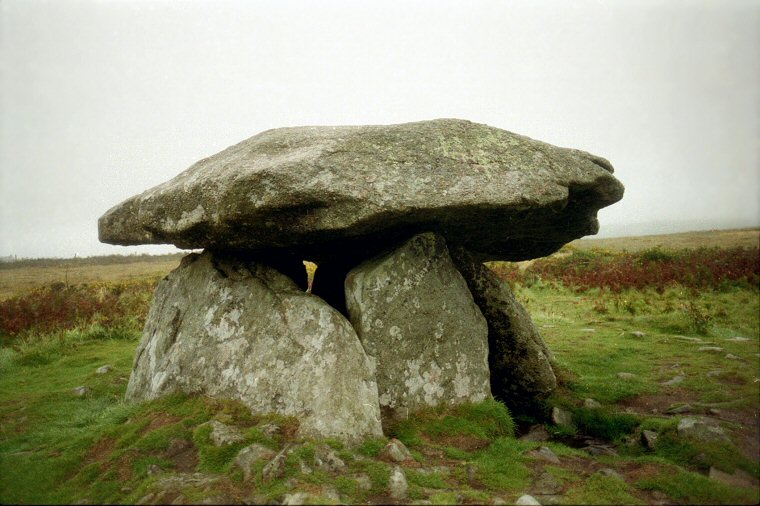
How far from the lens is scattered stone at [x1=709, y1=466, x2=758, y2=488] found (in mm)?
5086

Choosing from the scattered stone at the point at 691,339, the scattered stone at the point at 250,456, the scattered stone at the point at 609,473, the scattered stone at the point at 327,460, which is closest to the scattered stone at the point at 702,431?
the scattered stone at the point at 609,473

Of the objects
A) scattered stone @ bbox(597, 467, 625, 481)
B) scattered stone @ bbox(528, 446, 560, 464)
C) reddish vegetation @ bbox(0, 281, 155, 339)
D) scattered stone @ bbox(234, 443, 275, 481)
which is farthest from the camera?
reddish vegetation @ bbox(0, 281, 155, 339)

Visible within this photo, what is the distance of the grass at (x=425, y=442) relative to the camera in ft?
15.4

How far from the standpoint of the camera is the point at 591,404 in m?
8.05

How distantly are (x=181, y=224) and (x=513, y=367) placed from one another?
624 cm

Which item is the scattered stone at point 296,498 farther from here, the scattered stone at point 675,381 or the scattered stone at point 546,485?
the scattered stone at point 675,381

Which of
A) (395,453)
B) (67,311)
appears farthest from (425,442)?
(67,311)

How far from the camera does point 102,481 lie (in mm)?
4820

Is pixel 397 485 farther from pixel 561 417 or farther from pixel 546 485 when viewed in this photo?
pixel 561 417

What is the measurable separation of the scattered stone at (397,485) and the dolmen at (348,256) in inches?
36.8

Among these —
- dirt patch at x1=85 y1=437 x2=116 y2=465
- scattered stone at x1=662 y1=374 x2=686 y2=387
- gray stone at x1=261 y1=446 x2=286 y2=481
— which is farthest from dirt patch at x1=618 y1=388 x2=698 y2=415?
dirt patch at x1=85 y1=437 x2=116 y2=465

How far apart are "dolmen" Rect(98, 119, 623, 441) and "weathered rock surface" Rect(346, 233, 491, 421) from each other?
2 cm

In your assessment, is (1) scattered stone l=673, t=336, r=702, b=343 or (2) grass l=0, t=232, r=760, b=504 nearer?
(2) grass l=0, t=232, r=760, b=504

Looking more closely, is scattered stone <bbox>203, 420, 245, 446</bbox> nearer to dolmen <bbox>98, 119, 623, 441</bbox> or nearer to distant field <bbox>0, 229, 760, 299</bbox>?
dolmen <bbox>98, 119, 623, 441</bbox>
